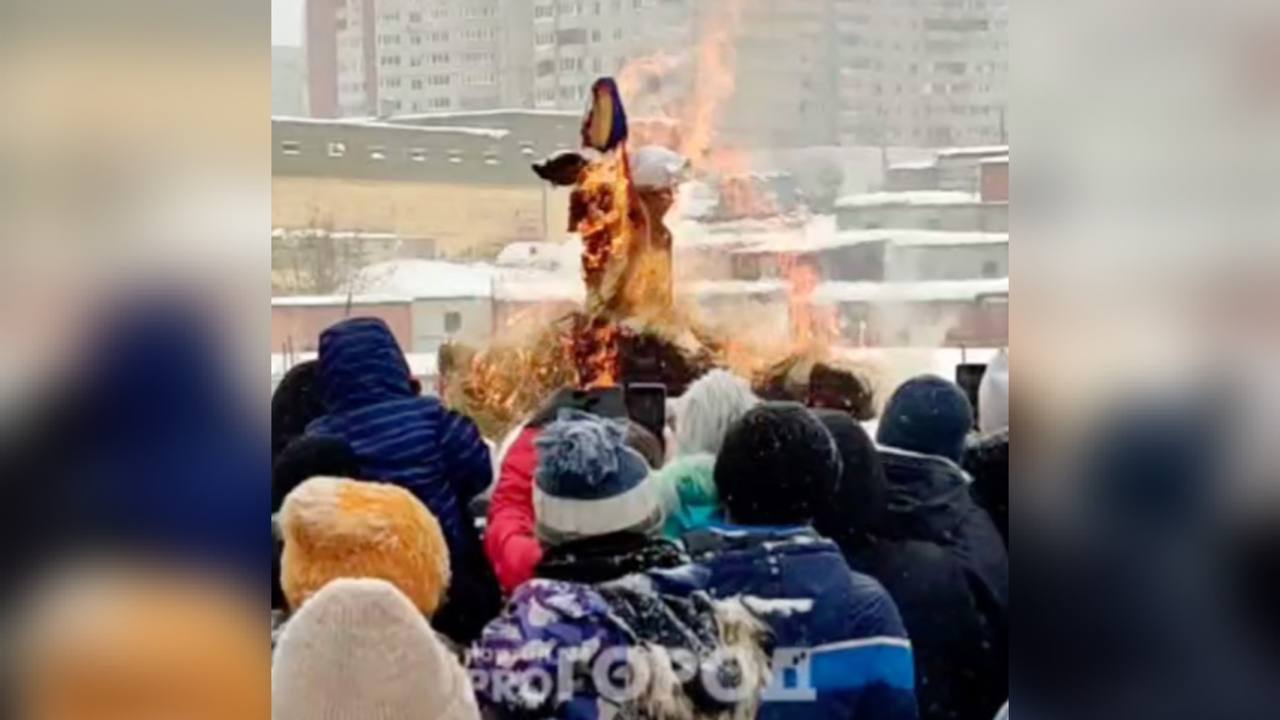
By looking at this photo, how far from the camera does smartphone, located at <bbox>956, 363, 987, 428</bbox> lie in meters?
1.32

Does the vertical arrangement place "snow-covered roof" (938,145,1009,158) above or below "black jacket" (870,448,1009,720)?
above

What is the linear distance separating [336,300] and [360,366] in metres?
0.09

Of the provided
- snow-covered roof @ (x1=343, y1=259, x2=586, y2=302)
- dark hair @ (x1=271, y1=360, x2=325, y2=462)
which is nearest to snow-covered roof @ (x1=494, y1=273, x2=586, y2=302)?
snow-covered roof @ (x1=343, y1=259, x2=586, y2=302)

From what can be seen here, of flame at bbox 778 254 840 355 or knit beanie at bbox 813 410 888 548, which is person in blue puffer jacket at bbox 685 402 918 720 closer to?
knit beanie at bbox 813 410 888 548

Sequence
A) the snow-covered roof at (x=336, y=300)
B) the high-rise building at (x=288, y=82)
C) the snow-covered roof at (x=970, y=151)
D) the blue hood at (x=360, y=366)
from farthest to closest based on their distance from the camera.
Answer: the blue hood at (x=360, y=366)
the snow-covered roof at (x=970, y=151)
the snow-covered roof at (x=336, y=300)
the high-rise building at (x=288, y=82)

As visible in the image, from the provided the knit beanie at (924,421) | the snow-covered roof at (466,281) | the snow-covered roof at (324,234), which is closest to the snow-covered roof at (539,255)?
the snow-covered roof at (466,281)

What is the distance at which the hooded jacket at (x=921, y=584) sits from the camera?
1.29m

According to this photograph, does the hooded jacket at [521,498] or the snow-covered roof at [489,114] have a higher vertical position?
the snow-covered roof at [489,114]

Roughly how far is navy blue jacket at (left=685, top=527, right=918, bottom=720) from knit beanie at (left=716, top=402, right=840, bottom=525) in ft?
0.07

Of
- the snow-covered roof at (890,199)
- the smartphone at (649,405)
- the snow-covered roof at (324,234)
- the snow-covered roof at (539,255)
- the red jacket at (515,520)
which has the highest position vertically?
the snow-covered roof at (890,199)

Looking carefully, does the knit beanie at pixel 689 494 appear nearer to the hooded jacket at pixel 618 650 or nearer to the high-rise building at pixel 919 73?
the hooded jacket at pixel 618 650

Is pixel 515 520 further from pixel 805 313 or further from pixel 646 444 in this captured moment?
pixel 805 313

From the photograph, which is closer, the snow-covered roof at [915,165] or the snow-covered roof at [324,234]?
the snow-covered roof at [324,234]

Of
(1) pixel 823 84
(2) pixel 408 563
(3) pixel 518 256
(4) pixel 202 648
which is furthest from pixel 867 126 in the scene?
(4) pixel 202 648
